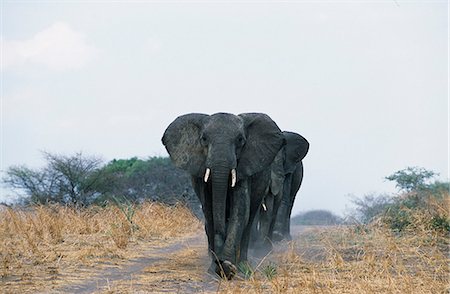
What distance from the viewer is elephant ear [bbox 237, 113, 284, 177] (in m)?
8.33

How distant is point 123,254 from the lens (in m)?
9.70

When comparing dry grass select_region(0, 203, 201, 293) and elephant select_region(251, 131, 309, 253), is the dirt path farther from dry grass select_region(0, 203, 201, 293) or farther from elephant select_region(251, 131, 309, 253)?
elephant select_region(251, 131, 309, 253)

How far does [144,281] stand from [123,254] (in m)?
2.51

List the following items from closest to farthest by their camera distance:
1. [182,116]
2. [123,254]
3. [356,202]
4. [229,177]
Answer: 1. [229,177]
2. [182,116]
3. [123,254]
4. [356,202]

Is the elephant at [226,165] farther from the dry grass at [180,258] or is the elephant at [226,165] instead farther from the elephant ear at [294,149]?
the elephant ear at [294,149]

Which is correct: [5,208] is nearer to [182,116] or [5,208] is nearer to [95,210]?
[95,210]

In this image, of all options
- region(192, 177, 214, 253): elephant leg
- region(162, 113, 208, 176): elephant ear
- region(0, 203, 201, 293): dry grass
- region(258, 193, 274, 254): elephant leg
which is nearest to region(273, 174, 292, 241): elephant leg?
region(258, 193, 274, 254): elephant leg

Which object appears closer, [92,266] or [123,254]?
[92,266]

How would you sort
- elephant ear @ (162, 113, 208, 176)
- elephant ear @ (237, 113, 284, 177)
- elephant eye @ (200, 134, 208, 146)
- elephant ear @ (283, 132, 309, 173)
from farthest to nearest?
1. elephant ear @ (283, 132, 309, 173)
2. elephant ear @ (237, 113, 284, 177)
3. elephant ear @ (162, 113, 208, 176)
4. elephant eye @ (200, 134, 208, 146)

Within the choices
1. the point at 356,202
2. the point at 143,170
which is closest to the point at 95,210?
the point at 356,202

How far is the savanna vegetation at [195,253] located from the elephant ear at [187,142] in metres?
1.16

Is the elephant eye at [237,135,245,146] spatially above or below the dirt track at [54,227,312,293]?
above

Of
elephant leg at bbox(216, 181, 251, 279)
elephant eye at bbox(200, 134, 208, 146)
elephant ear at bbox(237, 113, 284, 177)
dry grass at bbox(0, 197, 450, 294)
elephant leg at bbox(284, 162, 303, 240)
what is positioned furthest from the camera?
elephant leg at bbox(284, 162, 303, 240)

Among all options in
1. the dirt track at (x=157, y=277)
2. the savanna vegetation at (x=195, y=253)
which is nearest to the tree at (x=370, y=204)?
the savanna vegetation at (x=195, y=253)
